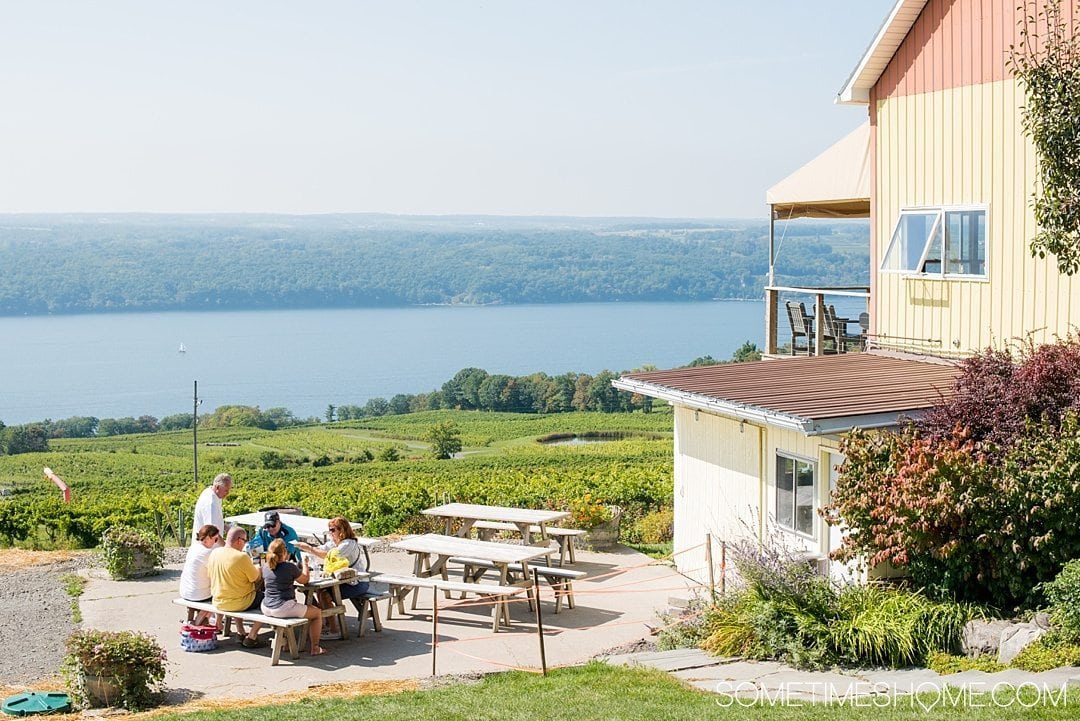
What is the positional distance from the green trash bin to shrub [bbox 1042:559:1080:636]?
802cm

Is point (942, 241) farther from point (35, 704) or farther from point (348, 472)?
point (348, 472)

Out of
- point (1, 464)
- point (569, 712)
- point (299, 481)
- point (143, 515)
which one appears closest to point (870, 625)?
point (569, 712)

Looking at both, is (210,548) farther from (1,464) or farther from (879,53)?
(1,464)

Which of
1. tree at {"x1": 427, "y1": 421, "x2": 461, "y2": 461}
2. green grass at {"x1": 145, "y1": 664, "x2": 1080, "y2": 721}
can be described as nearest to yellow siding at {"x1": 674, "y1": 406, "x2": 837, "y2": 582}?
green grass at {"x1": 145, "y1": 664, "x2": 1080, "y2": 721}

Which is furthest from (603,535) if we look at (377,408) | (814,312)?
(377,408)

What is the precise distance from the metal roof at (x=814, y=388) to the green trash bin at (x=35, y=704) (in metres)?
6.82

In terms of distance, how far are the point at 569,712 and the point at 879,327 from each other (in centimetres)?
874

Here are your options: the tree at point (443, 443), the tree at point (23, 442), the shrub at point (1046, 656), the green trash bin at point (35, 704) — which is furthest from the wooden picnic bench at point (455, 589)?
the tree at point (23, 442)

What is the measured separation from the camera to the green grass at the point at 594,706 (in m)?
7.32

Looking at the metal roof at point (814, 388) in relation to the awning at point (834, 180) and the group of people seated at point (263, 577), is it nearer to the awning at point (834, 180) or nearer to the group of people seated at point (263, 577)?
the awning at point (834, 180)

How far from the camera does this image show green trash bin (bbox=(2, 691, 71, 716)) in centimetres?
947

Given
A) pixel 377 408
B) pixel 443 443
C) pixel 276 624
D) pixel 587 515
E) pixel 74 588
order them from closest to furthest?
pixel 276 624 < pixel 74 588 < pixel 587 515 < pixel 443 443 < pixel 377 408

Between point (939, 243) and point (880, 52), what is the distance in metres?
2.65

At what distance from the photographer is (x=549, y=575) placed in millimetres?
13672
